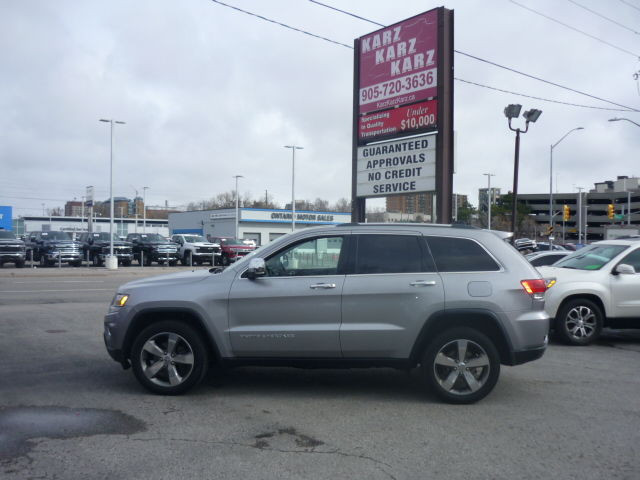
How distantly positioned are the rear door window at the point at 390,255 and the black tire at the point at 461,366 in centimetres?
76

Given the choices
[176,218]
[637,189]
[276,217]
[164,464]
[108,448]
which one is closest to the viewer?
[164,464]

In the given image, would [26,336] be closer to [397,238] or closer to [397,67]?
[397,238]

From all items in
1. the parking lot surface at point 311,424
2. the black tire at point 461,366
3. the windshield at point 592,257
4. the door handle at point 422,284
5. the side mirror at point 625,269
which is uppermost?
the windshield at point 592,257

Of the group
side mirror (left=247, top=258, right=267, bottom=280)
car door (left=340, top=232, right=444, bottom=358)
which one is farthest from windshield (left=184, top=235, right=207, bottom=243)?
car door (left=340, top=232, right=444, bottom=358)

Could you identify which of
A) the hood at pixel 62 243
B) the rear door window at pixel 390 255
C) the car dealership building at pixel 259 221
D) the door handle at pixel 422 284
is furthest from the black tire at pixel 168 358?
the car dealership building at pixel 259 221

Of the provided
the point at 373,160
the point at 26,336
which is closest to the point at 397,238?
the point at 26,336

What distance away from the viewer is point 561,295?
9.78m

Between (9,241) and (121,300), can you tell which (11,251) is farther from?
(121,300)

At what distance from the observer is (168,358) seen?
635 centimetres

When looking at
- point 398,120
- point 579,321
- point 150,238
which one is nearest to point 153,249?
point 150,238

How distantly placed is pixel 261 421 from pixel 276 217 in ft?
207

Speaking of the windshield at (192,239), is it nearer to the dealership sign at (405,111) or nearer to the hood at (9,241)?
the hood at (9,241)

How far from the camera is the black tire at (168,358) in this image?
6.30 metres

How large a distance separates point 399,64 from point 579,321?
9.47 meters
